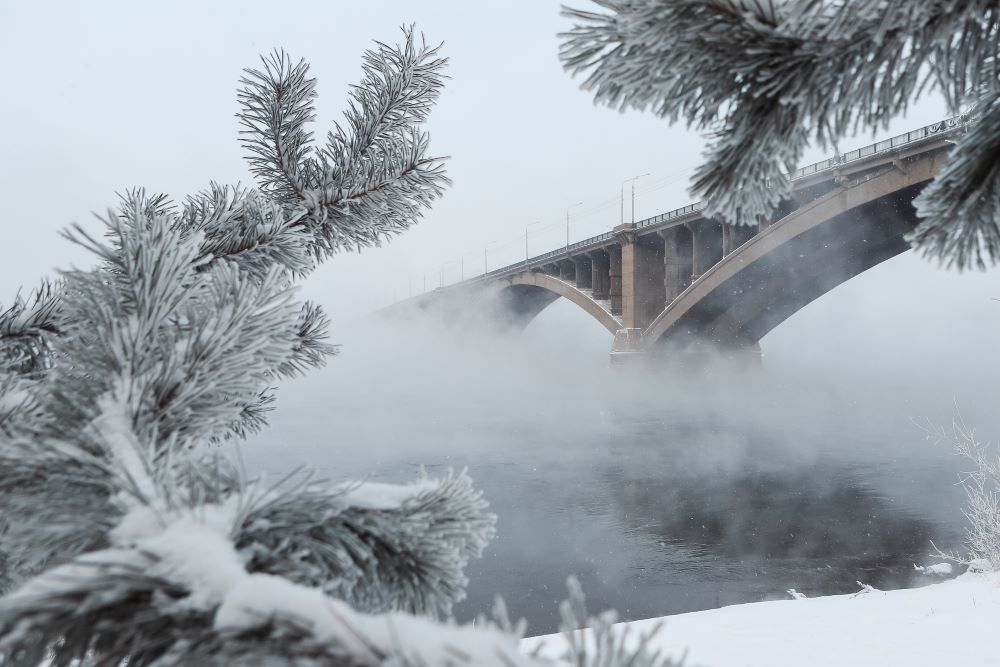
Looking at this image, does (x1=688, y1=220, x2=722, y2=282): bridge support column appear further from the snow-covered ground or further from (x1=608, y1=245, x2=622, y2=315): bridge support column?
the snow-covered ground

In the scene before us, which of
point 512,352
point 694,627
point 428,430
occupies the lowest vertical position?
point 694,627

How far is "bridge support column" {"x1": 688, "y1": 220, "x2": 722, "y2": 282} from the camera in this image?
30375mm

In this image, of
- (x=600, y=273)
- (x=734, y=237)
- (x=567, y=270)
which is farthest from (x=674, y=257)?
(x=567, y=270)

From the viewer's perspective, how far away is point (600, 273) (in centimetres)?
4094

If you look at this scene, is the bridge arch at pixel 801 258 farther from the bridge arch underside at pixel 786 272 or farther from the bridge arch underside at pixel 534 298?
the bridge arch underside at pixel 534 298

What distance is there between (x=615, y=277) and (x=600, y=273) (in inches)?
85.7

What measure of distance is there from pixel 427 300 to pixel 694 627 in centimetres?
5796

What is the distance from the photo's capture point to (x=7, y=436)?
3.31 ft

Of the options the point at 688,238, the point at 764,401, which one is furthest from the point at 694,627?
the point at 764,401

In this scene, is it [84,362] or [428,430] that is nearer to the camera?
[84,362]

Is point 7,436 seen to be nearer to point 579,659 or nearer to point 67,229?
point 67,229

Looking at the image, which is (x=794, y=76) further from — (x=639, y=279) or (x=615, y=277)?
(x=615, y=277)

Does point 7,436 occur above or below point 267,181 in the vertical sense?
below

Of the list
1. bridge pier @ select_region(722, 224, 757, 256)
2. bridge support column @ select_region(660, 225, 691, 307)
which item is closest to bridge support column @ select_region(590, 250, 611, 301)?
bridge support column @ select_region(660, 225, 691, 307)
